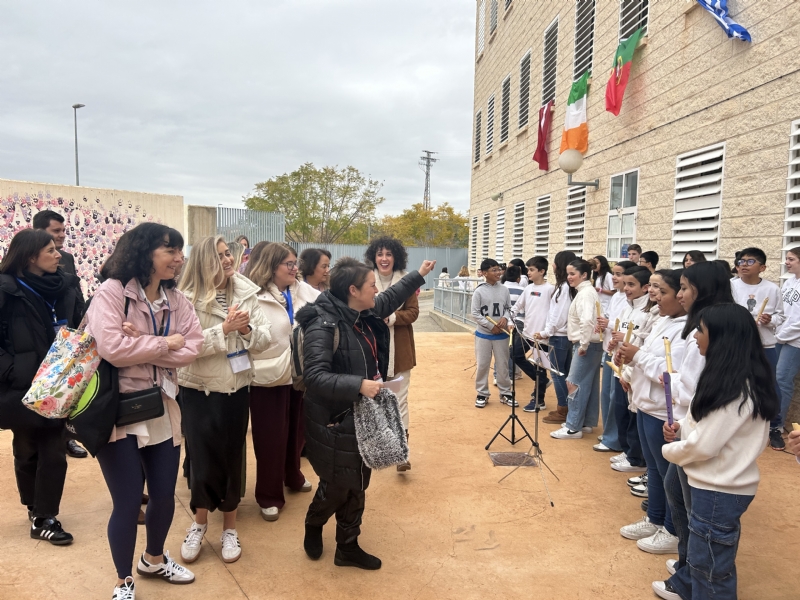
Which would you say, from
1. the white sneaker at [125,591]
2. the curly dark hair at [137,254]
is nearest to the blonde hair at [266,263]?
the curly dark hair at [137,254]

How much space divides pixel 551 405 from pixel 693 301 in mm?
4255

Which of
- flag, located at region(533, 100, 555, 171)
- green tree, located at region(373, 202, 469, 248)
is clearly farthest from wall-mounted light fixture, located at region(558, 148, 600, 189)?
green tree, located at region(373, 202, 469, 248)

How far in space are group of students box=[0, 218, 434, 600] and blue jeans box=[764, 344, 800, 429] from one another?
4061mm

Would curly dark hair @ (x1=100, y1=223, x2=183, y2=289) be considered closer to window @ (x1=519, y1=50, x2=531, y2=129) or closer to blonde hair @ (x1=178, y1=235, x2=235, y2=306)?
blonde hair @ (x1=178, y1=235, x2=235, y2=306)

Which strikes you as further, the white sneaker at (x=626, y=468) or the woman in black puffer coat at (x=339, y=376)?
the white sneaker at (x=626, y=468)

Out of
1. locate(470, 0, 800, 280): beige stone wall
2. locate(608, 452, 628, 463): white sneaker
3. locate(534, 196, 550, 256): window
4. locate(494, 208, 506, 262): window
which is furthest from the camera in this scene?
locate(494, 208, 506, 262): window

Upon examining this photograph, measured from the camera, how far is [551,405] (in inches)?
273

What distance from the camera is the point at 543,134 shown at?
11.7 m

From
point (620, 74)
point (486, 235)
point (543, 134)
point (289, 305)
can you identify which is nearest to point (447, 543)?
point (289, 305)

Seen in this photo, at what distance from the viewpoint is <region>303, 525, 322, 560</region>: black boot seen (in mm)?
3172

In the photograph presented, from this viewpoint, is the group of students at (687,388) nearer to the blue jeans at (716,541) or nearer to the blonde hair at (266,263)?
the blue jeans at (716,541)

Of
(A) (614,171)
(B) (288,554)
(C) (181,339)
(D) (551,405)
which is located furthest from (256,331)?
(A) (614,171)

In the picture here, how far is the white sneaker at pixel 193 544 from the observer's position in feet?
10.3

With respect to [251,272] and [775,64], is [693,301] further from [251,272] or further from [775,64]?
[775,64]
